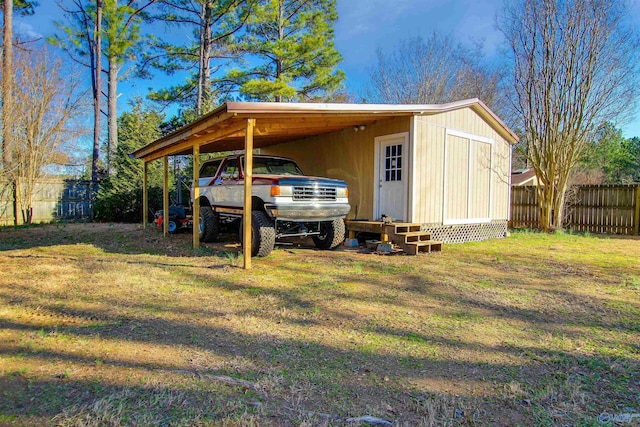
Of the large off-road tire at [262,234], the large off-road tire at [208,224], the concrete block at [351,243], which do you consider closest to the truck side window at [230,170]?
the large off-road tire at [208,224]

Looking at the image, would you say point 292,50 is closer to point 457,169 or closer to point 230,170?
point 230,170

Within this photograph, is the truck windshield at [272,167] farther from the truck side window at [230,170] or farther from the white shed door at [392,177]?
the white shed door at [392,177]

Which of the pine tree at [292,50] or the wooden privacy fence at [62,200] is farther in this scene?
the pine tree at [292,50]

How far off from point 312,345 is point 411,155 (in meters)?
5.87

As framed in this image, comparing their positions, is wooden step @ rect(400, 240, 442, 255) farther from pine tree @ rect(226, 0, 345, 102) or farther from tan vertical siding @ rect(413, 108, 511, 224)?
pine tree @ rect(226, 0, 345, 102)

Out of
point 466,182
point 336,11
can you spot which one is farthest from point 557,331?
point 336,11

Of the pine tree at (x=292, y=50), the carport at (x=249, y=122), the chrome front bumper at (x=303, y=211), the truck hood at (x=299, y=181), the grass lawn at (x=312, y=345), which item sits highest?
the pine tree at (x=292, y=50)

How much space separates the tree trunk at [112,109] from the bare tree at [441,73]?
45.4 feet

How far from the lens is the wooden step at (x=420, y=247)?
733 cm

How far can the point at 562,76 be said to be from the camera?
11.8 metres

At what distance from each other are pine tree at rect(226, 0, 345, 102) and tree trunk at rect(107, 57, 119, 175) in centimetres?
474

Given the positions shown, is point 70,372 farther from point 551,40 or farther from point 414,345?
point 551,40

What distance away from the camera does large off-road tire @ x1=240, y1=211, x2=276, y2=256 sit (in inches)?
A: 257

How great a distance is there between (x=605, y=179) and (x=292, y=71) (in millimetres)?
23668
